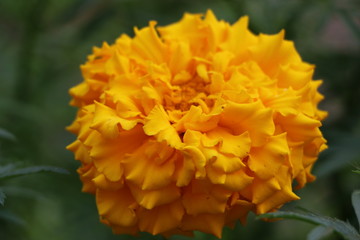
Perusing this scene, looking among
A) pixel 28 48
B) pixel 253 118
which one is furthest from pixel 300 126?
pixel 28 48

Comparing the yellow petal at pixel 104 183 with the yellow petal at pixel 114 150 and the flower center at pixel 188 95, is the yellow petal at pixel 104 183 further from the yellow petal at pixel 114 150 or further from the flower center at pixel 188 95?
the flower center at pixel 188 95

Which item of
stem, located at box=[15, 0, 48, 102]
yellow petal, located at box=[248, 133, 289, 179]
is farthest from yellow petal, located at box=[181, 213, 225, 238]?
stem, located at box=[15, 0, 48, 102]

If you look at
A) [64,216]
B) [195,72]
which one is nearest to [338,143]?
[195,72]

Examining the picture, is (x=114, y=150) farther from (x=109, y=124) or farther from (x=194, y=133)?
(x=194, y=133)

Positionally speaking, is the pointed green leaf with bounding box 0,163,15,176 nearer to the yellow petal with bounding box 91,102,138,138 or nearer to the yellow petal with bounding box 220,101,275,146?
A: the yellow petal with bounding box 91,102,138,138

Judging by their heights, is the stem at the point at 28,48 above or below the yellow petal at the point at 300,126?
above

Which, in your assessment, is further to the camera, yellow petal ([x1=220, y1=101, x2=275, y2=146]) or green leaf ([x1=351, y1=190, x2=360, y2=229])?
yellow petal ([x1=220, y1=101, x2=275, y2=146])

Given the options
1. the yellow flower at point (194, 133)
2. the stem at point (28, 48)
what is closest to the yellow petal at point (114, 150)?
the yellow flower at point (194, 133)
